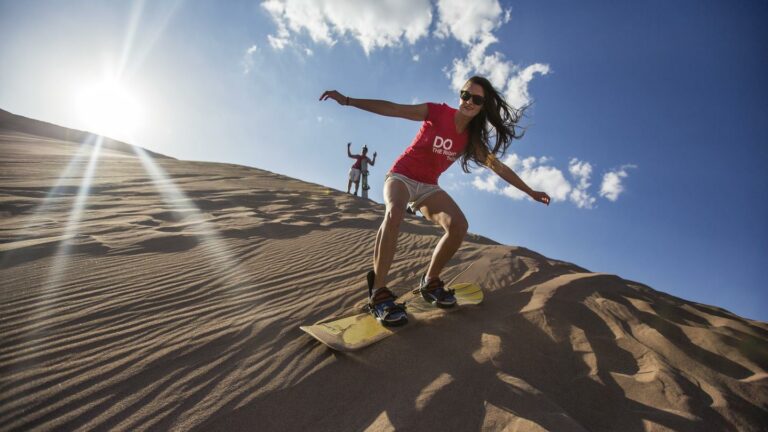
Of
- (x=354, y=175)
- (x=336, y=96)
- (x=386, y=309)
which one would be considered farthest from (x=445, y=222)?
(x=354, y=175)

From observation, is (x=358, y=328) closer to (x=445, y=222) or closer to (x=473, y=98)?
(x=445, y=222)

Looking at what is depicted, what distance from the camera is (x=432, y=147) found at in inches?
109

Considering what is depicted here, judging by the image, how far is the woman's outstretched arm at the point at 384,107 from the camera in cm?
258

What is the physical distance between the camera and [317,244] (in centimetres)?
499

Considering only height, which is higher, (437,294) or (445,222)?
(445,222)

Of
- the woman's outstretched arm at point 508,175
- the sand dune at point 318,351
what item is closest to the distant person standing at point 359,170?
the sand dune at point 318,351

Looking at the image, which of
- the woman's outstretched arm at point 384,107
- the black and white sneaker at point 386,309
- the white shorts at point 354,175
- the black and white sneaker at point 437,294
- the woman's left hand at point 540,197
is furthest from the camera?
the white shorts at point 354,175

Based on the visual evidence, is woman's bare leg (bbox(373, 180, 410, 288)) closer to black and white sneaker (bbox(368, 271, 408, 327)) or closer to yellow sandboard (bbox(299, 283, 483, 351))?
black and white sneaker (bbox(368, 271, 408, 327))

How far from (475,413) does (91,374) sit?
1.98m

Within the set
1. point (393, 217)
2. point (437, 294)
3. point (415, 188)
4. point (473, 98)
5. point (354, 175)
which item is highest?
point (354, 175)

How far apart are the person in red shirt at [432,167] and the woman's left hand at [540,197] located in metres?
0.01

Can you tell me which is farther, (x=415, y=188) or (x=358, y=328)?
(x=415, y=188)

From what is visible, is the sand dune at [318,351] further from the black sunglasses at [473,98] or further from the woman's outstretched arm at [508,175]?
the black sunglasses at [473,98]

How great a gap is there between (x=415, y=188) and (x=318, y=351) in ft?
4.49
